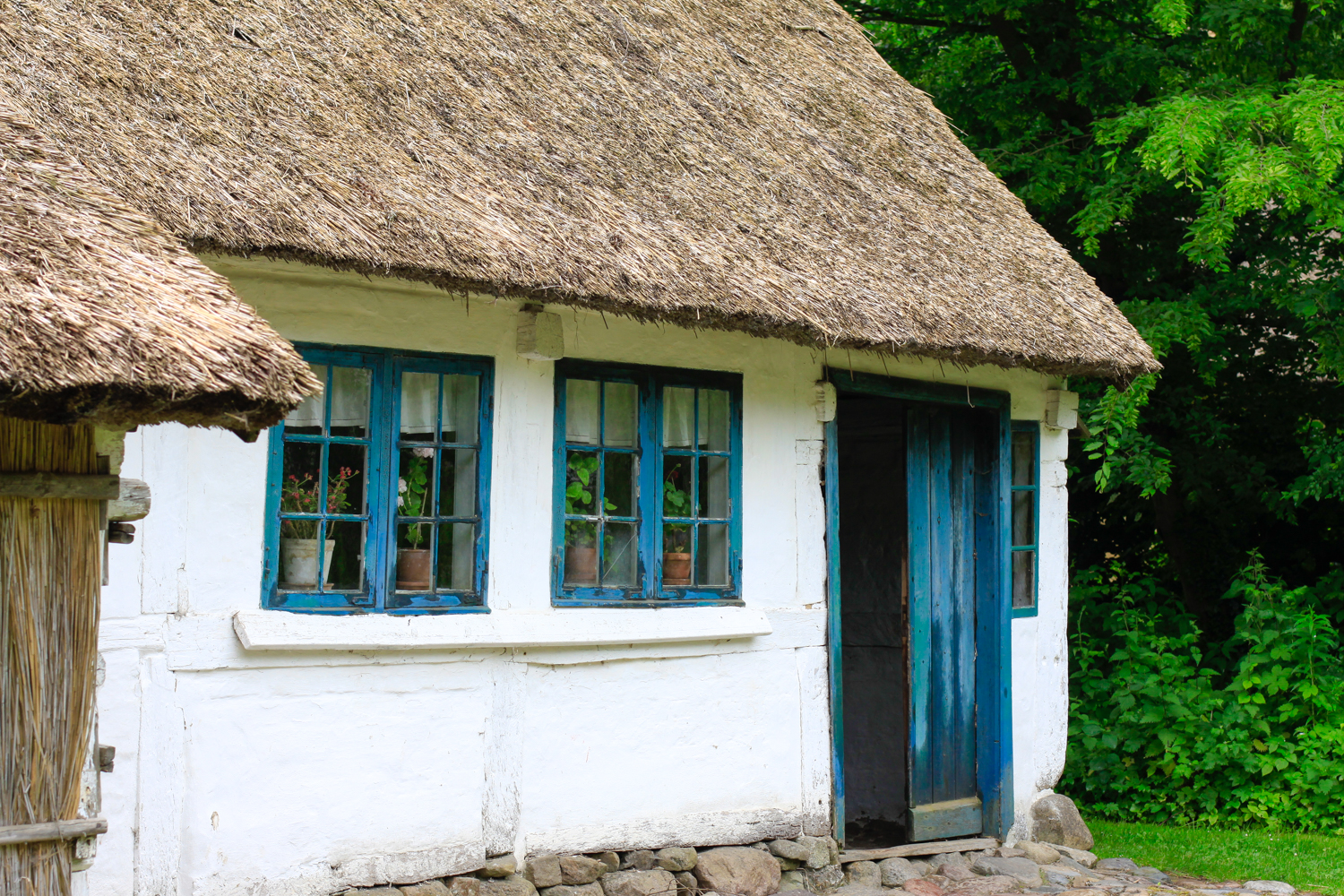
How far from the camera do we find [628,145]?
20.0 ft

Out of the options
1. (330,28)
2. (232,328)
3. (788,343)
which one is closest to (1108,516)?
(788,343)

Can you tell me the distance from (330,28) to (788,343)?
8.17 feet

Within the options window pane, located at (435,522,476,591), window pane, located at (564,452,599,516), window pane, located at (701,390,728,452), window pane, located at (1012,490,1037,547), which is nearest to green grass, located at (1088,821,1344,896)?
window pane, located at (1012,490,1037,547)

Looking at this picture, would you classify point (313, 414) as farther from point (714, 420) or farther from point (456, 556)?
point (714, 420)

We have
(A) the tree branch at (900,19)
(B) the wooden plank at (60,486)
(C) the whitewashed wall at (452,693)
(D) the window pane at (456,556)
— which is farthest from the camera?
(A) the tree branch at (900,19)

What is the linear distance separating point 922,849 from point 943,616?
4.09 ft

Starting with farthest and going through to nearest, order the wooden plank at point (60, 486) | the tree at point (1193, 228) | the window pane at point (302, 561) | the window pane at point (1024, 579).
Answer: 1. the tree at point (1193, 228)
2. the window pane at point (1024, 579)
3. the window pane at point (302, 561)
4. the wooden plank at point (60, 486)

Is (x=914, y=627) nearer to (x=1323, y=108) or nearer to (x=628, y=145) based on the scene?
(x=628, y=145)

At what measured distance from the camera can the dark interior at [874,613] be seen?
7.20 m

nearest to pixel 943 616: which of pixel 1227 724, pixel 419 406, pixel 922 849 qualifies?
pixel 922 849

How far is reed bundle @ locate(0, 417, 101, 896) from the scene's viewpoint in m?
3.01

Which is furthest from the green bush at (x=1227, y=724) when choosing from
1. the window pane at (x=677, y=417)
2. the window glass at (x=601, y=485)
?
the window glass at (x=601, y=485)

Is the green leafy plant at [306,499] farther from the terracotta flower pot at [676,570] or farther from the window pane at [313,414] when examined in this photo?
the terracotta flower pot at [676,570]

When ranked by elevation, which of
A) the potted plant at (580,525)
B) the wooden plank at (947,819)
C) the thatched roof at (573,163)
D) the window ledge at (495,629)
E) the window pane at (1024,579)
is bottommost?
the wooden plank at (947,819)
